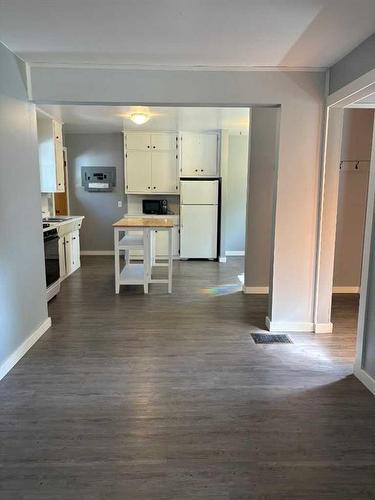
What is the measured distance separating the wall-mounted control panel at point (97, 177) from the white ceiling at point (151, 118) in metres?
0.73

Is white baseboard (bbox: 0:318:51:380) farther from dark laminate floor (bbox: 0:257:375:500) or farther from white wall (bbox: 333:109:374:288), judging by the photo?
white wall (bbox: 333:109:374:288)

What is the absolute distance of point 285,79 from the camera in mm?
3213

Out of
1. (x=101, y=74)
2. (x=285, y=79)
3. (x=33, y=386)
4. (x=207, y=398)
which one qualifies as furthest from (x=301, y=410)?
(x=101, y=74)

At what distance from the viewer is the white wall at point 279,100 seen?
10.3 ft

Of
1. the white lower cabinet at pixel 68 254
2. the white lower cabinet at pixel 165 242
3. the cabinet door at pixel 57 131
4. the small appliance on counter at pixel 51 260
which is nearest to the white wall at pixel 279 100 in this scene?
the small appliance on counter at pixel 51 260

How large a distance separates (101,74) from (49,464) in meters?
2.90

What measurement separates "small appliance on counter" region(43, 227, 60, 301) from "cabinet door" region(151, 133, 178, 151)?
3018 mm

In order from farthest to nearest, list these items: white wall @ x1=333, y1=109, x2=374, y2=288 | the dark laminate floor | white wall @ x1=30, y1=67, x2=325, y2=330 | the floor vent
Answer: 1. white wall @ x1=333, y1=109, x2=374, y2=288
2. the floor vent
3. white wall @ x1=30, y1=67, x2=325, y2=330
4. the dark laminate floor

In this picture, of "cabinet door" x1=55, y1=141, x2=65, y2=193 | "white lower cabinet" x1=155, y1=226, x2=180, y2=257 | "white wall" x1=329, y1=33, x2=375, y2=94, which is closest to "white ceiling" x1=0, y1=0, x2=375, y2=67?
"white wall" x1=329, y1=33, x2=375, y2=94

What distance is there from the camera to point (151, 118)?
5.66 meters

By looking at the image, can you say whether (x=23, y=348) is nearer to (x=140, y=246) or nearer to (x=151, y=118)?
(x=140, y=246)

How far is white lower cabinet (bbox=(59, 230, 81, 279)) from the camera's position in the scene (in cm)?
542

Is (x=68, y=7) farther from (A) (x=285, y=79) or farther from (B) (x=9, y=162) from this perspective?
(A) (x=285, y=79)

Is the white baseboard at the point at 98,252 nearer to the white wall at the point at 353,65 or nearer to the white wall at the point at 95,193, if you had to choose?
the white wall at the point at 95,193
